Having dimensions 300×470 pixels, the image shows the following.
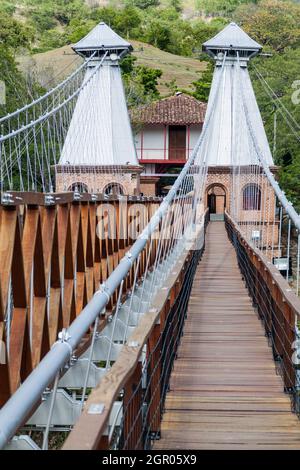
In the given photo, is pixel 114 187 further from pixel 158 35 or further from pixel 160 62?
pixel 158 35

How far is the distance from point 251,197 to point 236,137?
88.8 inches

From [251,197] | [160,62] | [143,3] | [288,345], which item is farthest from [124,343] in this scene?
[143,3]

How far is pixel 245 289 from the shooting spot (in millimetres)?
9320

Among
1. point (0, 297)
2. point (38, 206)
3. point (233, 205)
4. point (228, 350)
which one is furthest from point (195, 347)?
point (233, 205)

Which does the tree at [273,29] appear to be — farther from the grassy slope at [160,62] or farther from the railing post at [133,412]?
the railing post at [133,412]

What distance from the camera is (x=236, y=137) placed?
24.5 meters

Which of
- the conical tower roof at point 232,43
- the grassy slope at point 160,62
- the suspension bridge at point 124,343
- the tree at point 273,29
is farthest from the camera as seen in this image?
the tree at point 273,29

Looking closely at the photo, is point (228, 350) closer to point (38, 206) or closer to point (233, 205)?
point (38, 206)

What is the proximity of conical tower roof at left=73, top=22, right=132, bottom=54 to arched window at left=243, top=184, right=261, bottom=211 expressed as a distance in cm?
590

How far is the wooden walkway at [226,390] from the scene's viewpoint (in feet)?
12.5

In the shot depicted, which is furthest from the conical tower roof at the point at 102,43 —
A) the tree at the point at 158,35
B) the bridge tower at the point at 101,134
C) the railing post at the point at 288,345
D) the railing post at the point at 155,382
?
the tree at the point at 158,35

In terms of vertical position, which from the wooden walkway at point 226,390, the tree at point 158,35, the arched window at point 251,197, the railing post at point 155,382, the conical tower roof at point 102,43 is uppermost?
the tree at point 158,35

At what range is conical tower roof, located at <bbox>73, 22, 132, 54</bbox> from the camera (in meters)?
24.7

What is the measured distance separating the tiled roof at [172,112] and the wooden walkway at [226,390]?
24199mm
